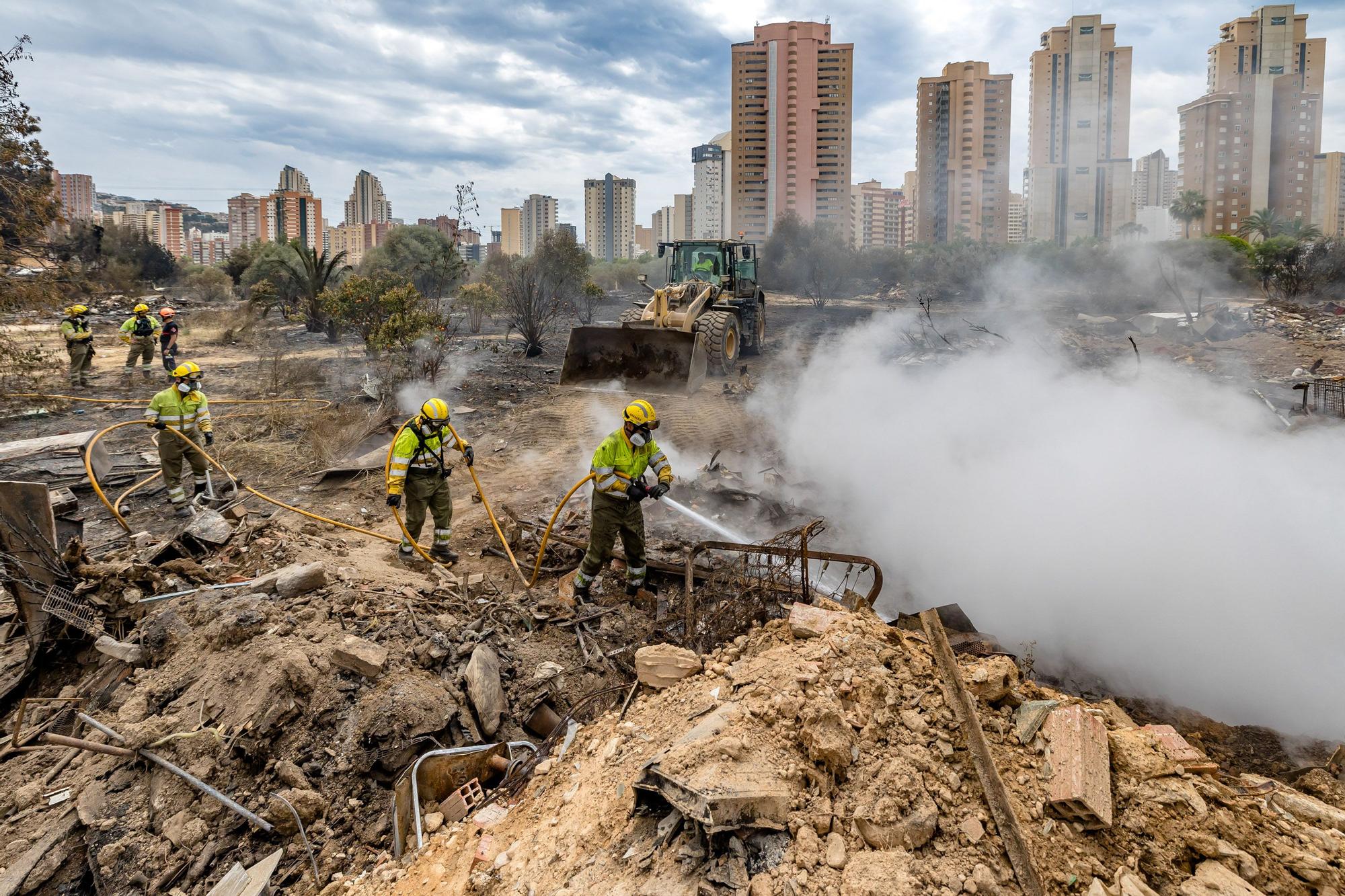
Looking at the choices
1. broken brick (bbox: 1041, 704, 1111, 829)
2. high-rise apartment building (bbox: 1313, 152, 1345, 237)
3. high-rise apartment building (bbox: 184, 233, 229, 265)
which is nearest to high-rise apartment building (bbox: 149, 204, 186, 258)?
high-rise apartment building (bbox: 184, 233, 229, 265)

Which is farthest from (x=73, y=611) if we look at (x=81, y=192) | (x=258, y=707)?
(x=81, y=192)

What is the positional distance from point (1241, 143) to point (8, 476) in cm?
5348

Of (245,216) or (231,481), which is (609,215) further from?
(231,481)

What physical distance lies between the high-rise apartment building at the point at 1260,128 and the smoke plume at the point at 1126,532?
143 ft

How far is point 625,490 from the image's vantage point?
5469 millimetres

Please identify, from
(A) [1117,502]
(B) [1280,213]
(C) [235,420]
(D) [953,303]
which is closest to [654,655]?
(A) [1117,502]

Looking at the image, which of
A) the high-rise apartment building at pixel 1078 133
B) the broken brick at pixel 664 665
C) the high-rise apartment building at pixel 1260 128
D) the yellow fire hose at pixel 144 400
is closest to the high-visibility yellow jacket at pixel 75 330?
the yellow fire hose at pixel 144 400

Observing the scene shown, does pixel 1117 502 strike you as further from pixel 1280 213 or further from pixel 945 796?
pixel 1280 213

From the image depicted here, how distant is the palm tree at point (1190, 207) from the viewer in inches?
1594

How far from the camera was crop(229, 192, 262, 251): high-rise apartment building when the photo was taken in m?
63.7

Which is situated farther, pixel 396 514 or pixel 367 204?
pixel 367 204

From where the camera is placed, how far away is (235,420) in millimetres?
10719

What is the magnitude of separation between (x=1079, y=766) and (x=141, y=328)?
14.8m

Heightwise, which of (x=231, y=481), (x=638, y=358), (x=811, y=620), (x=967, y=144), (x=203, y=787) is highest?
(x=967, y=144)
